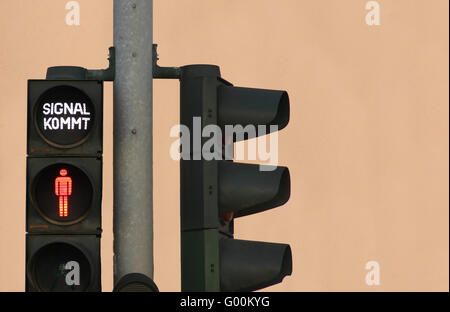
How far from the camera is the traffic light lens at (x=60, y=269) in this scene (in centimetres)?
984

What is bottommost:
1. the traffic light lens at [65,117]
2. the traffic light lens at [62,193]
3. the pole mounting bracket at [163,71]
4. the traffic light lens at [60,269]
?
the traffic light lens at [60,269]

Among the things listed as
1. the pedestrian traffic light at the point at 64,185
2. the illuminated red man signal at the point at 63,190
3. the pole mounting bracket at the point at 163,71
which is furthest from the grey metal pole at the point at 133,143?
the illuminated red man signal at the point at 63,190

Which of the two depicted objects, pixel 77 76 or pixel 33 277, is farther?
pixel 77 76

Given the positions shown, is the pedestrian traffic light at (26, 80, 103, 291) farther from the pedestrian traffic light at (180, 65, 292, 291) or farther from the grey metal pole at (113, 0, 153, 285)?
the pedestrian traffic light at (180, 65, 292, 291)

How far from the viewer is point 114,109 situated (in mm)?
10258

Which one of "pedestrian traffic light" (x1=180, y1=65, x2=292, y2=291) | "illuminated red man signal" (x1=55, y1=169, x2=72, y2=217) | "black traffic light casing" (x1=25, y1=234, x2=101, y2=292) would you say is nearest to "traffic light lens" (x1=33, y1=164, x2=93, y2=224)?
"illuminated red man signal" (x1=55, y1=169, x2=72, y2=217)

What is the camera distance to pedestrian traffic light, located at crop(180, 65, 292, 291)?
1059 cm

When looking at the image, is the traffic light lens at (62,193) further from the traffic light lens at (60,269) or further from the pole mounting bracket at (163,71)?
the pole mounting bracket at (163,71)

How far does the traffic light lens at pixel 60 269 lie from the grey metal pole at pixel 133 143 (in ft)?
1.32

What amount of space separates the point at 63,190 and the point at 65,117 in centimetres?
53
